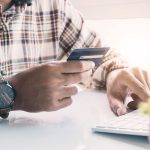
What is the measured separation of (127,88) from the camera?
86 centimetres

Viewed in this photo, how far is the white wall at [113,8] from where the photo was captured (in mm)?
1286

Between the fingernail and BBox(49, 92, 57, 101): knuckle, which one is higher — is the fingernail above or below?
below

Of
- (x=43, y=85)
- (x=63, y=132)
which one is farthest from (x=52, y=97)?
(x=63, y=132)

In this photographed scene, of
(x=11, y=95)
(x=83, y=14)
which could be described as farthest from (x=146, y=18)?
(x=11, y=95)

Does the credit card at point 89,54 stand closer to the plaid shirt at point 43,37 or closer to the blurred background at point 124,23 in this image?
the plaid shirt at point 43,37

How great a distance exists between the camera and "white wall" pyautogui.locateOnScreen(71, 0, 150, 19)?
1286mm

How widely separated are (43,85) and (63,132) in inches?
6.0

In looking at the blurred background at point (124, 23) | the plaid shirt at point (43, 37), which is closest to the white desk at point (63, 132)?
the plaid shirt at point (43, 37)

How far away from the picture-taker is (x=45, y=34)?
1187 millimetres

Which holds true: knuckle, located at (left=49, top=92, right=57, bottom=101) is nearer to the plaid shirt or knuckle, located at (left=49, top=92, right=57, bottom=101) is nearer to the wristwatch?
the wristwatch

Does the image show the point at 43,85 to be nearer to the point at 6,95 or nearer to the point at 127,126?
the point at 6,95

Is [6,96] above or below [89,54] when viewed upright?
below

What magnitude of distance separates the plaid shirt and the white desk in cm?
32

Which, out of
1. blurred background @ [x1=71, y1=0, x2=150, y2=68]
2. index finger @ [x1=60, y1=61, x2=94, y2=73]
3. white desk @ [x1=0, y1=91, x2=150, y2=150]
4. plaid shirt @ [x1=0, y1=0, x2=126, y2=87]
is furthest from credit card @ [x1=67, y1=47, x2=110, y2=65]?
blurred background @ [x1=71, y1=0, x2=150, y2=68]
